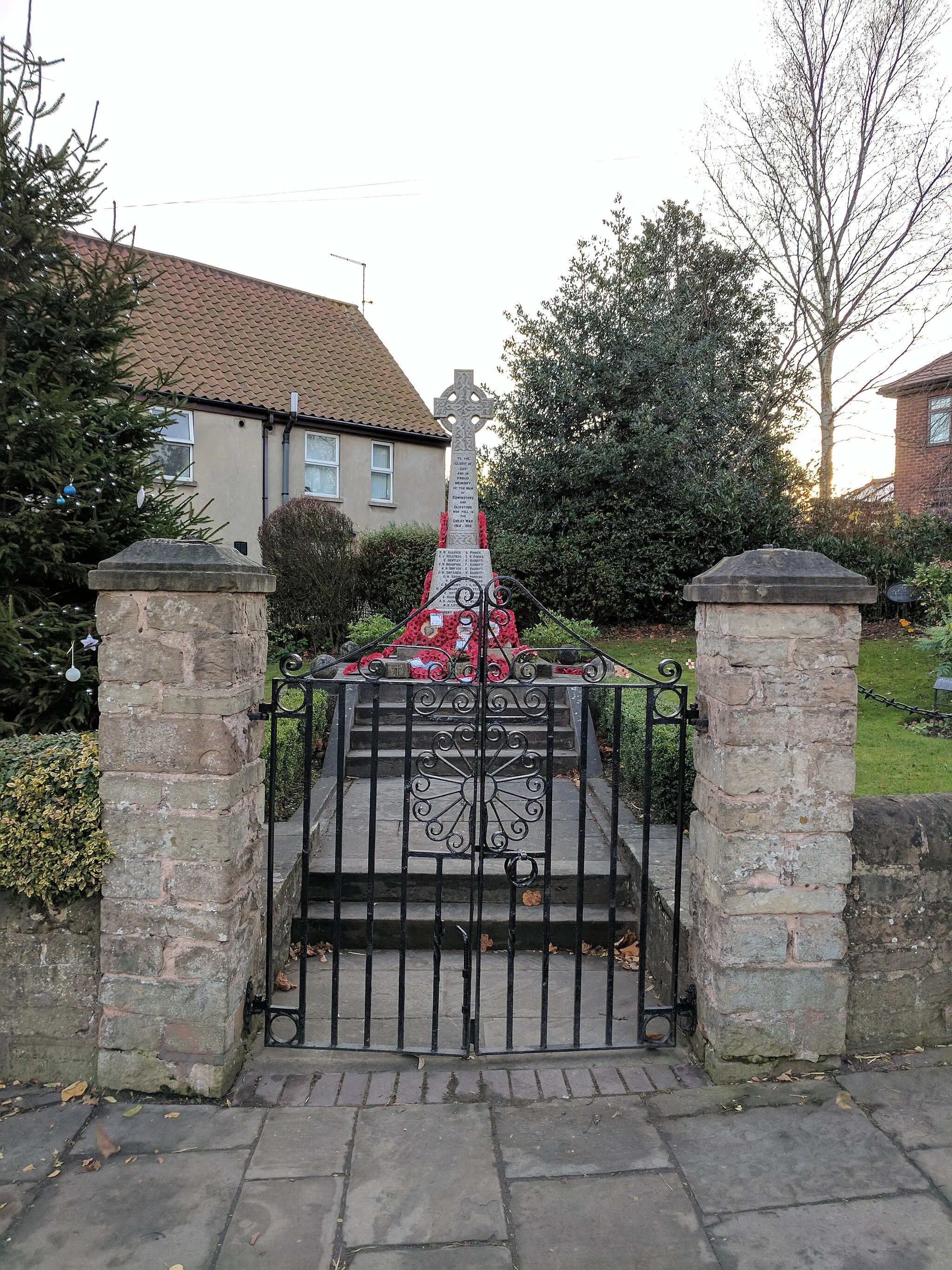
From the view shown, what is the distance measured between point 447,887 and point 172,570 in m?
2.40

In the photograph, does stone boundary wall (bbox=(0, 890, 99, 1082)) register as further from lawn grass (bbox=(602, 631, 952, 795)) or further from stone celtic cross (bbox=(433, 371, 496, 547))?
stone celtic cross (bbox=(433, 371, 496, 547))

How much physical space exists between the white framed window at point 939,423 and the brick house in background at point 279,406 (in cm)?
1105

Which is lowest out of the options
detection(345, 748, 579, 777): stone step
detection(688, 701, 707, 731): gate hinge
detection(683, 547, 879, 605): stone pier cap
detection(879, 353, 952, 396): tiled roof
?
detection(345, 748, 579, 777): stone step

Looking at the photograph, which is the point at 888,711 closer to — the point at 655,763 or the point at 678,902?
the point at 655,763

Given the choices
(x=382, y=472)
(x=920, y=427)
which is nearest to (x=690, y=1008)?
(x=382, y=472)

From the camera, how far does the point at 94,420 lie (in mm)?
4902

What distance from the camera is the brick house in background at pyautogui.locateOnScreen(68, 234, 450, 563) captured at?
15.7m

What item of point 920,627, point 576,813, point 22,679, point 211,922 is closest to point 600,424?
point 920,627

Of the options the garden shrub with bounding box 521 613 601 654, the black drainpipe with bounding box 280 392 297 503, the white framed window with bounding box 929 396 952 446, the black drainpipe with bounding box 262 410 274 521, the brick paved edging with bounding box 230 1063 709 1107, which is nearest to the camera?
the brick paved edging with bounding box 230 1063 709 1107

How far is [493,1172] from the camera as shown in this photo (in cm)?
Result: 264

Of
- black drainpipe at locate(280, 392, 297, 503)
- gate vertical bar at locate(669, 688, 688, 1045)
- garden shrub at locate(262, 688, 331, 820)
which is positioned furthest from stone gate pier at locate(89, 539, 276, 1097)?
black drainpipe at locate(280, 392, 297, 503)

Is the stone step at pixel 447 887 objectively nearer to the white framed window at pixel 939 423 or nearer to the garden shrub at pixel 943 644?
the garden shrub at pixel 943 644

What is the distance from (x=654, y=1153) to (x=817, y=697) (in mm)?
1703

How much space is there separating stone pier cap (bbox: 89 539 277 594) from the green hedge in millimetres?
2004
